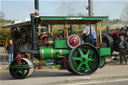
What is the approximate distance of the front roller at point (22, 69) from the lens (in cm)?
789

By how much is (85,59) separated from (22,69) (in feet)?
7.27

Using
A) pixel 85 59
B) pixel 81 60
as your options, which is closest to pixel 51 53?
pixel 81 60

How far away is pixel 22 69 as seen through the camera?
8.04 m

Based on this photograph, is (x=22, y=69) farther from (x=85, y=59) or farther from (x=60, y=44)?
(x=85, y=59)

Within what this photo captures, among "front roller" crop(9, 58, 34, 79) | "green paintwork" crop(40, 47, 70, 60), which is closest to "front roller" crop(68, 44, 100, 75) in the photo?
"green paintwork" crop(40, 47, 70, 60)

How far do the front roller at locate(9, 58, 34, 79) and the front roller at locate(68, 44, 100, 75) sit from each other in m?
1.41

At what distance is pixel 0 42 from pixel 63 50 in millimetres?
22480

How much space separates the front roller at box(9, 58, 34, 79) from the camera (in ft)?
25.9

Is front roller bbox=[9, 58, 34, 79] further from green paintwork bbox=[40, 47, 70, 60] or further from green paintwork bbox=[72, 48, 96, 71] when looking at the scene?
green paintwork bbox=[72, 48, 96, 71]

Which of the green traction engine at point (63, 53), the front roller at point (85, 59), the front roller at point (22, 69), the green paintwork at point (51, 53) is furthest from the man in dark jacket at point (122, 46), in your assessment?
the front roller at point (22, 69)

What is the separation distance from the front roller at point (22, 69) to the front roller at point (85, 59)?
1.41m

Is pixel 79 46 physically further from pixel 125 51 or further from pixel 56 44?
pixel 125 51

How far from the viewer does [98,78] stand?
8.12 metres

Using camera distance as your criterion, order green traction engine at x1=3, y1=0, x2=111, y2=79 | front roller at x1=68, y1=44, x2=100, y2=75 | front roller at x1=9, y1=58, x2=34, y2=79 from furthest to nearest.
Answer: front roller at x1=68, y1=44, x2=100, y2=75 → green traction engine at x1=3, y1=0, x2=111, y2=79 → front roller at x1=9, y1=58, x2=34, y2=79
